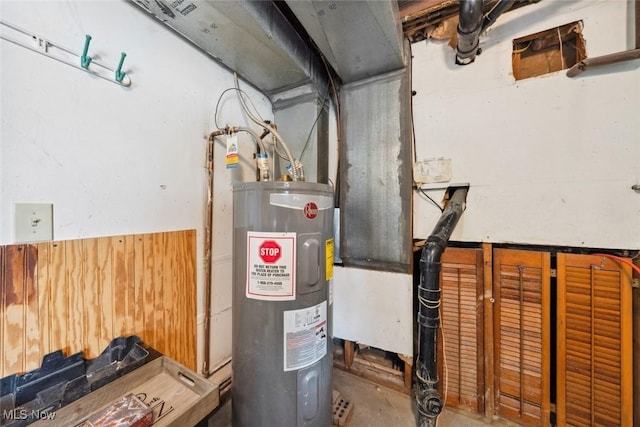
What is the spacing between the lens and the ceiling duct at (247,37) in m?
1.07

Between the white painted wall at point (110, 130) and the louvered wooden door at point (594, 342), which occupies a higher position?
the white painted wall at point (110, 130)

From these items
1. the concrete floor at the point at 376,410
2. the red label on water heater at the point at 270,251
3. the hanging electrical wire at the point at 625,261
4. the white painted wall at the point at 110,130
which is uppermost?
the white painted wall at the point at 110,130

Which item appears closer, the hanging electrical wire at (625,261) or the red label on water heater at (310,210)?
the red label on water heater at (310,210)

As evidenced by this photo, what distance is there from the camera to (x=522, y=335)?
1313mm

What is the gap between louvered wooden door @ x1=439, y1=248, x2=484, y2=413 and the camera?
1394 mm

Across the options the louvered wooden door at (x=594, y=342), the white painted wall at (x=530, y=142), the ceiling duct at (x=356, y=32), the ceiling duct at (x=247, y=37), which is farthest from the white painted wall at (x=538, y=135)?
the ceiling duct at (x=247, y=37)

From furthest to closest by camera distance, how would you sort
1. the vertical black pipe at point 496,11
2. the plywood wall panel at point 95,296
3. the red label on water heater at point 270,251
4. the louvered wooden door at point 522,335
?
1. the louvered wooden door at point 522,335
2. the vertical black pipe at point 496,11
3. the red label on water heater at point 270,251
4. the plywood wall panel at point 95,296

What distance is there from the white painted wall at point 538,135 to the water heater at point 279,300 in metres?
0.94

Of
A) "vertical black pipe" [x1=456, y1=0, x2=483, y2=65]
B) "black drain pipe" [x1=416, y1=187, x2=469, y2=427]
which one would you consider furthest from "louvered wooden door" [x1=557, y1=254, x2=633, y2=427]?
"vertical black pipe" [x1=456, y1=0, x2=483, y2=65]

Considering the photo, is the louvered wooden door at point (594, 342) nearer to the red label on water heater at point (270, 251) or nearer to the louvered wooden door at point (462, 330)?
the louvered wooden door at point (462, 330)

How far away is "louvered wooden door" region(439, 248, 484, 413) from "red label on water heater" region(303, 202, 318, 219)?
3.18 feet

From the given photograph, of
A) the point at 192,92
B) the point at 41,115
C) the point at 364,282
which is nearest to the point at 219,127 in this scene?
the point at 192,92

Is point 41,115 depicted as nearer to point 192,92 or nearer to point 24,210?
point 24,210

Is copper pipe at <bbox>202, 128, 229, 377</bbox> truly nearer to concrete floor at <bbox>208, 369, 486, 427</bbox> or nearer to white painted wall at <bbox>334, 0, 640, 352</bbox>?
concrete floor at <bbox>208, 369, 486, 427</bbox>
